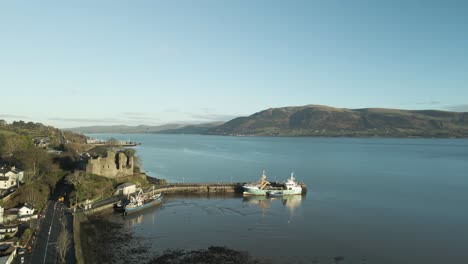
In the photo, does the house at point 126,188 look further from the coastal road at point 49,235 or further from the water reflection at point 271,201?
the water reflection at point 271,201

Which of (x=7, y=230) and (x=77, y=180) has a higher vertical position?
(x=77, y=180)

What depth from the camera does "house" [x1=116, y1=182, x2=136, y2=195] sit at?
5938cm

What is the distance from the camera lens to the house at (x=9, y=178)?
180 ft

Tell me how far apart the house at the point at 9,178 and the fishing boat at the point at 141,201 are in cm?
1872

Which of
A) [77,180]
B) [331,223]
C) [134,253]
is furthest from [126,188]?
[331,223]

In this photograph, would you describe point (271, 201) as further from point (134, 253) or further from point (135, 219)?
point (134, 253)

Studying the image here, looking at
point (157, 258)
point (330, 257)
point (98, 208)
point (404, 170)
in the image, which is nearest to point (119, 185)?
point (98, 208)

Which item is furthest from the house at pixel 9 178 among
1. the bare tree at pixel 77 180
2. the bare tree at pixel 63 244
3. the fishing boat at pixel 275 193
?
the fishing boat at pixel 275 193

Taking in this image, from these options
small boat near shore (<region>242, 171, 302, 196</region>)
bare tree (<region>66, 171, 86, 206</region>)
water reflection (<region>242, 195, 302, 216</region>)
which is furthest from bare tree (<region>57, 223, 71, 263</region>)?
small boat near shore (<region>242, 171, 302, 196</region>)

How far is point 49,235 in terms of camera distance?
36.8 meters

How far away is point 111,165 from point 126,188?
6541 mm

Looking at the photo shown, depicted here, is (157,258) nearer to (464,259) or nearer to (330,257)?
(330,257)

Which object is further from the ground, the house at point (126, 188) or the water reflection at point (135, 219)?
the house at point (126, 188)

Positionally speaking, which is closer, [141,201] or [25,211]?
[25,211]
